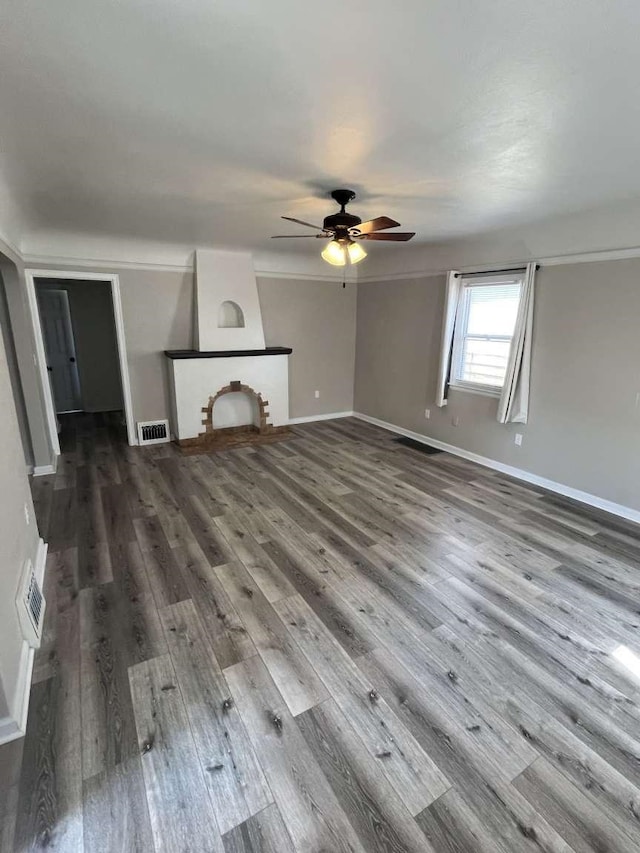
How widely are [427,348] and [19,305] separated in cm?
455

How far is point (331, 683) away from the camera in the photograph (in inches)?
72.1

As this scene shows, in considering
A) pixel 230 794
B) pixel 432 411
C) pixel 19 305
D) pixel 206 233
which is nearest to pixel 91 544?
pixel 230 794

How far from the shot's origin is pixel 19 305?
3.80 m

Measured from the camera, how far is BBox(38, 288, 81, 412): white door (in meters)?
6.72

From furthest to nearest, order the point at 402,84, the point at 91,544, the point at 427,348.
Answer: the point at 427,348 < the point at 91,544 < the point at 402,84

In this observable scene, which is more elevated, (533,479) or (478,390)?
(478,390)

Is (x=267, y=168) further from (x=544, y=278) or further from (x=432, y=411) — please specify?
(x=432, y=411)

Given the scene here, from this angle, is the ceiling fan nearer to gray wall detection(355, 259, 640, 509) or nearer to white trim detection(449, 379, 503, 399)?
gray wall detection(355, 259, 640, 509)

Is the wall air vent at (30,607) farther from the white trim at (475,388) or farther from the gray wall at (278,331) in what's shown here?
the white trim at (475,388)

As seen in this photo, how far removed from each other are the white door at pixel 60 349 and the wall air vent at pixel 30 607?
18.3 feet

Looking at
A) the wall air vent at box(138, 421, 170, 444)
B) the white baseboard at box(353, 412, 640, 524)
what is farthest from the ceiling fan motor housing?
the wall air vent at box(138, 421, 170, 444)

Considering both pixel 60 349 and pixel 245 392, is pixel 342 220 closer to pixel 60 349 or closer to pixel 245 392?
pixel 245 392

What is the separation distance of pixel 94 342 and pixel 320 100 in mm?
6501

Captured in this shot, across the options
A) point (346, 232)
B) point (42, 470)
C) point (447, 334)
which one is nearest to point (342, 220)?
point (346, 232)
